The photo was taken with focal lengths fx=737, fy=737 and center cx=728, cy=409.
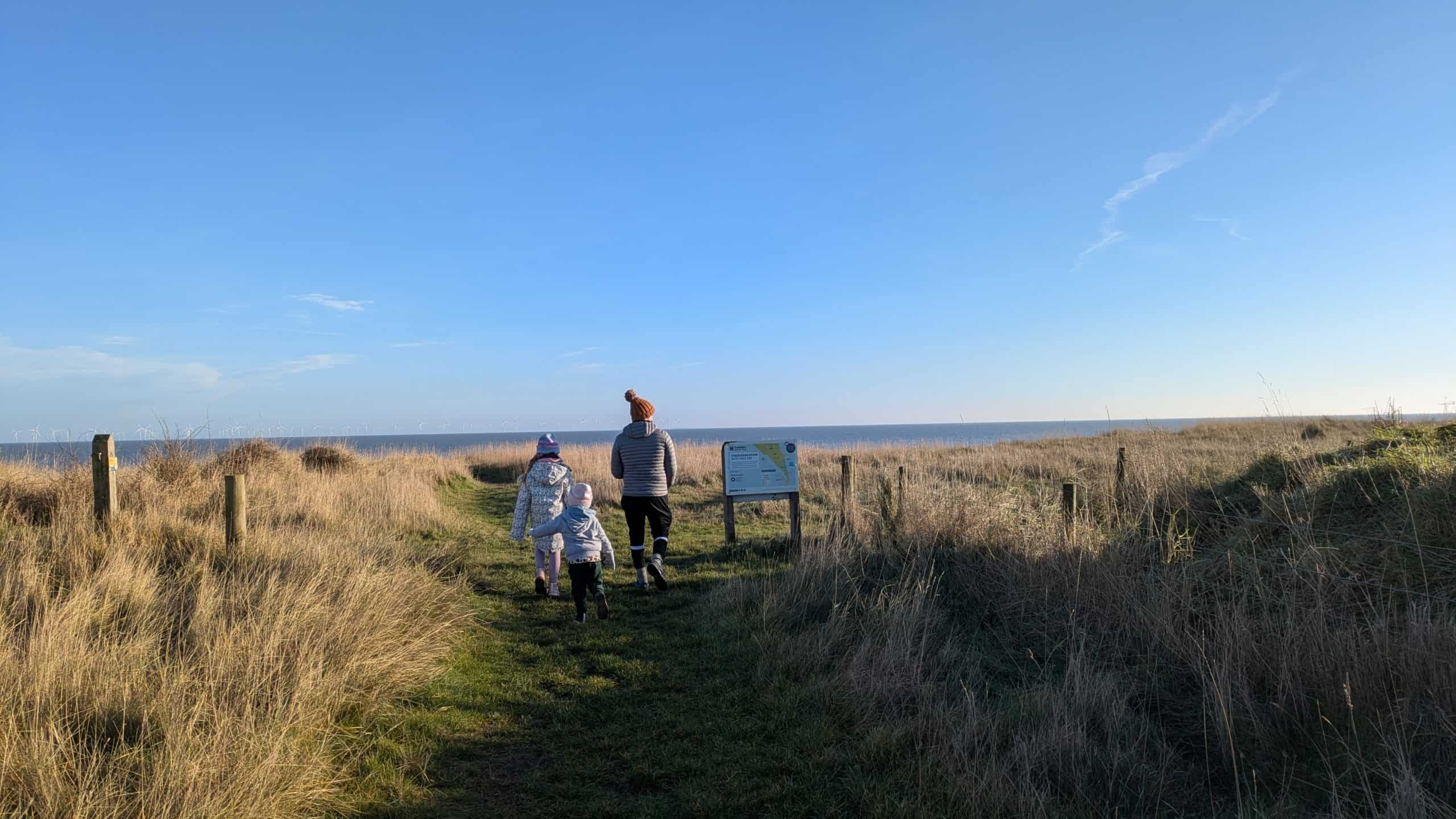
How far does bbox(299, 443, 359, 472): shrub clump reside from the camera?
19.3m

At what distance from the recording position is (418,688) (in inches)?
197

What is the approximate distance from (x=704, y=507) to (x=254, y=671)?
10715 millimetres

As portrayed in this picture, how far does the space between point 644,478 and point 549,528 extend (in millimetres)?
1582

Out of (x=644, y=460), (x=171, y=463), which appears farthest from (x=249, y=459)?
(x=644, y=460)

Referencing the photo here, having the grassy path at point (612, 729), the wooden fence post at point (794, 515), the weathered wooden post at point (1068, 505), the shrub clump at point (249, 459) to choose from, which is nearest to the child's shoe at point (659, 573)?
the grassy path at point (612, 729)

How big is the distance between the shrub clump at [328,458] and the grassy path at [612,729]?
14204 millimetres

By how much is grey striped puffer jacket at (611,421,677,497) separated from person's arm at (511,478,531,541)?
3.37 ft

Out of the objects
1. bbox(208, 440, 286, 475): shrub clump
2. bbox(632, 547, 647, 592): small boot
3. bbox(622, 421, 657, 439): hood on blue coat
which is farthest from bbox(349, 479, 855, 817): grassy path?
bbox(208, 440, 286, 475): shrub clump

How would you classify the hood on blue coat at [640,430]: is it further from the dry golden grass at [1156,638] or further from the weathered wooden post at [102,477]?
the weathered wooden post at [102,477]

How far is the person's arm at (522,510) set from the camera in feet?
24.8

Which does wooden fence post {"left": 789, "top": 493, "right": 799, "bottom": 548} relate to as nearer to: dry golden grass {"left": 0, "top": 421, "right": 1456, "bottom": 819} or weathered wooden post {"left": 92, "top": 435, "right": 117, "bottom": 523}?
dry golden grass {"left": 0, "top": 421, "right": 1456, "bottom": 819}

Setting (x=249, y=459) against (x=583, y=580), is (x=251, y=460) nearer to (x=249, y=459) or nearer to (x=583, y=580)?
(x=249, y=459)

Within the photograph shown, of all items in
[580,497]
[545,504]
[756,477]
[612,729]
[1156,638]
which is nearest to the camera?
[612,729]

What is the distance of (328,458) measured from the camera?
20109 millimetres
